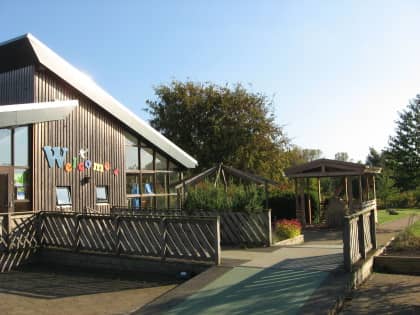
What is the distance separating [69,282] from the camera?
946cm

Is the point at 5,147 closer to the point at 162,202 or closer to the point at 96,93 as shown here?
the point at 96,93

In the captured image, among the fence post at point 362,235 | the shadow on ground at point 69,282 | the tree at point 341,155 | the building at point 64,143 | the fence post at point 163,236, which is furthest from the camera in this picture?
the tree at point 341,155

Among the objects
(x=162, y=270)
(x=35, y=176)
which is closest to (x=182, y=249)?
(x=162, y=270)

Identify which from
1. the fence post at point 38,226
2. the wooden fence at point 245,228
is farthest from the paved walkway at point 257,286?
the fence post at point 38,226

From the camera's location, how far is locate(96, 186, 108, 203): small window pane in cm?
1530

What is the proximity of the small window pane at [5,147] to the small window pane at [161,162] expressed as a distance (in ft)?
22.0

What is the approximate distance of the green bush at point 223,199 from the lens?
1294cm

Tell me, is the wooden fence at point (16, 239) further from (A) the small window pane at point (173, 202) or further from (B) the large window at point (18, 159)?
(A) the small window pane at point (173, 202)

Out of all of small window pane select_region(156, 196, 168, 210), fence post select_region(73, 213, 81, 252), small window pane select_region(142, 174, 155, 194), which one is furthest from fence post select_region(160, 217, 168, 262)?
small window pane select_region(156, 196, 168, 210)

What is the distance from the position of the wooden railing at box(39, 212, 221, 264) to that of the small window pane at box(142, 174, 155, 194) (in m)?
5.31

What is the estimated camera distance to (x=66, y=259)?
11.8 m

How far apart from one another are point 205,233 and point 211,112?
22141mm

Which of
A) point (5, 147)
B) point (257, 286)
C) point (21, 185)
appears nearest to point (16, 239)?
point (21, 185)

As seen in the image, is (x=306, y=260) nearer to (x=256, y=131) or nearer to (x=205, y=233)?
(x=205, y=233)
